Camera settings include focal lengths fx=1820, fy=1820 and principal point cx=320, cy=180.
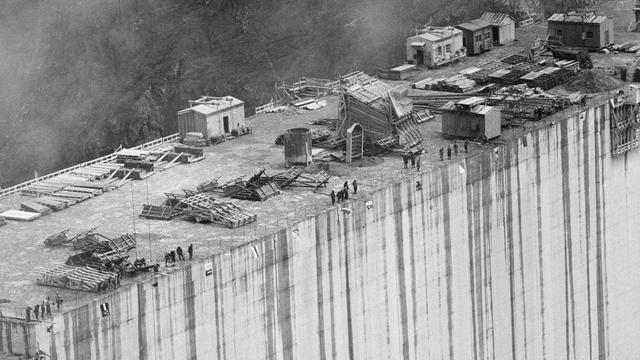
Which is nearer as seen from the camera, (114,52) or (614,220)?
(614,220)

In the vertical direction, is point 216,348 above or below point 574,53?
below

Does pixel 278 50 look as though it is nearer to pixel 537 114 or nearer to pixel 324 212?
pixel 537 114

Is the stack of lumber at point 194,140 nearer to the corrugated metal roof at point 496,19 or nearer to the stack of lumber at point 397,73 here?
the stack of lumber at point 397,73

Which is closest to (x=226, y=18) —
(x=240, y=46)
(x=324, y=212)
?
(x=240, y=46)

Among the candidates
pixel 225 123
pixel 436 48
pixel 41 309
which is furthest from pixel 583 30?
pixel 41 309

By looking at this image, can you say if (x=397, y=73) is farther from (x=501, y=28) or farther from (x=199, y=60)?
(x=199, y=60)
